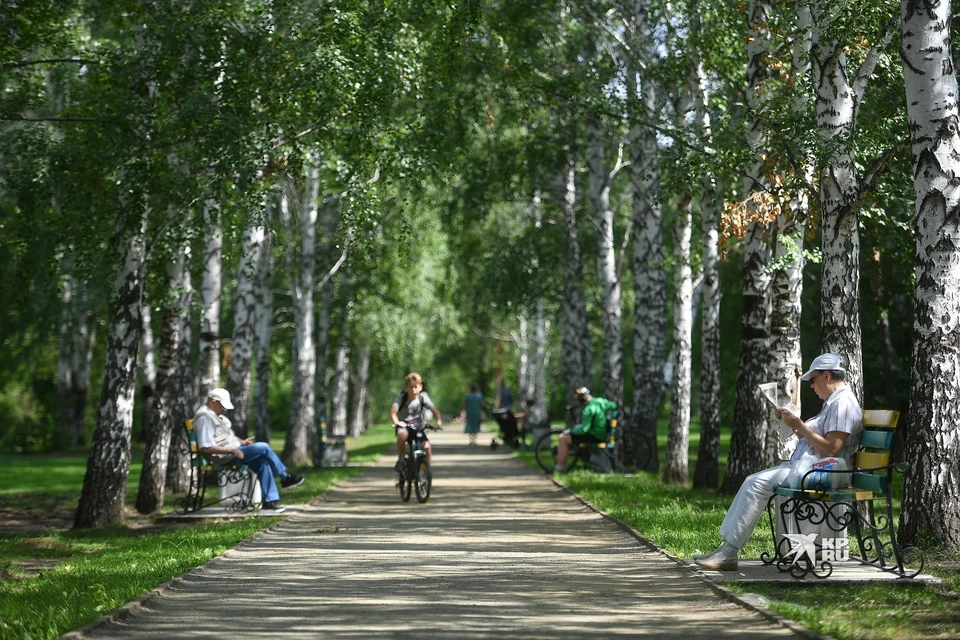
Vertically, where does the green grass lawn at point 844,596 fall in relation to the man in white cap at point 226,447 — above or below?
below

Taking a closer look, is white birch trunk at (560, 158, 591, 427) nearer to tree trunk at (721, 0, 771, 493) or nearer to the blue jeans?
tree trunk at (721, 0, 771, 493)

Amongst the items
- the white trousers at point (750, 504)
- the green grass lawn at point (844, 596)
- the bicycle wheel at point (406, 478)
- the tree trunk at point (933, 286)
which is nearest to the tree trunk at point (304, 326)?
the bicycle wheel at point (406, 478)

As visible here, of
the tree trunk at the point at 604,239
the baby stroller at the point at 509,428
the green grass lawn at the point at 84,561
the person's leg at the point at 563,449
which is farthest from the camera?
the baby stroller at the point at 509,428

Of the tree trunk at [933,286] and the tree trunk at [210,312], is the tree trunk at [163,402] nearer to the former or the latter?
the tree trunk at [210,312]

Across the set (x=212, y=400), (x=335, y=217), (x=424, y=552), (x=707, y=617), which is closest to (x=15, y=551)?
(x=212, y=400)

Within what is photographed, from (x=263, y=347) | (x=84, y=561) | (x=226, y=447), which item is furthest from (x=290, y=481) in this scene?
(x=263, y=347)

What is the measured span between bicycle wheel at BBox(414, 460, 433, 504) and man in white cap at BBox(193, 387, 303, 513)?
2125 mm

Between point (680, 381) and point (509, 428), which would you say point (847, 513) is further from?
point (509, 428)

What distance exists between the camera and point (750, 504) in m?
9.06

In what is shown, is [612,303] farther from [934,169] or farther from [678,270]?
[934,169]

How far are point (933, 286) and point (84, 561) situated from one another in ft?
23.9

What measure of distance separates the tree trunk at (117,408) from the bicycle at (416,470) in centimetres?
380

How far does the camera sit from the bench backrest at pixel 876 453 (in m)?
8.63

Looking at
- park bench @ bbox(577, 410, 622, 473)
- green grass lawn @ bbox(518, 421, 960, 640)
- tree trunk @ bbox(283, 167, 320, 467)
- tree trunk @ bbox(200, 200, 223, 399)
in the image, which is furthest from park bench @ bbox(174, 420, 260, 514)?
tree trunk @ bbox(283, 167, 320, 467)
